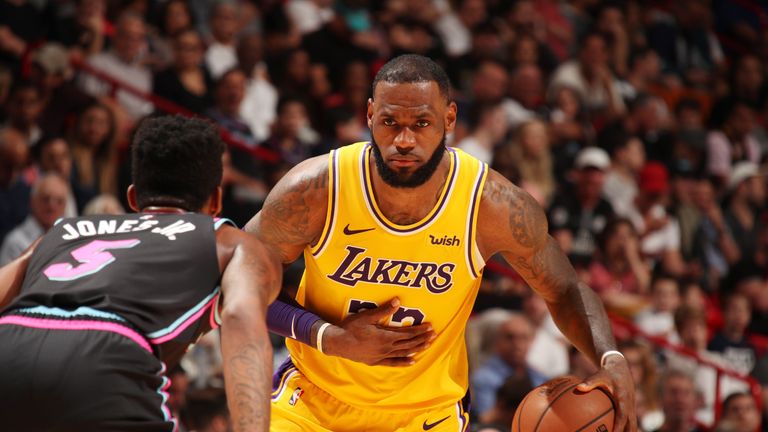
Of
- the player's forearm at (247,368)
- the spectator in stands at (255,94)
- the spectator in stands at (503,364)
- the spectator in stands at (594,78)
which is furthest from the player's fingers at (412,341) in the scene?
the spectator in stands at (594,78)

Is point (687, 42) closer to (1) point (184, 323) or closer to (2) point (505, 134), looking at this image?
(2) point (505, 134)

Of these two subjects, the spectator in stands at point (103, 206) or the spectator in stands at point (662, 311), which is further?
the spectator in stands at point (662, 311)

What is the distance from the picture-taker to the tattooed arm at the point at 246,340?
276cm

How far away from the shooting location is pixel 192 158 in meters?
3.19

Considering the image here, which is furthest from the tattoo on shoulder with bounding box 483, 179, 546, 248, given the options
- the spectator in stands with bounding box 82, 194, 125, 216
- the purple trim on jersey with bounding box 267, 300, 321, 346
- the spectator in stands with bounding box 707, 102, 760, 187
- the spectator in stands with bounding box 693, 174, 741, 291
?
the spectator in stands with bounding box 707, 102, 760, 187

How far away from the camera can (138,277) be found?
2941mm

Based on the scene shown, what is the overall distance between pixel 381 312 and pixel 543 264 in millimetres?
684

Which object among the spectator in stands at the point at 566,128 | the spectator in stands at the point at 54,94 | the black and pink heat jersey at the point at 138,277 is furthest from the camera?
the spectator in stands at the point at 566,128

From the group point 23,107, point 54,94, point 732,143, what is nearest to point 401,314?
point 23,107

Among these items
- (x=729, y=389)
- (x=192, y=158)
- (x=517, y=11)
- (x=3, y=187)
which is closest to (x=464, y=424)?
(x=192, y=158)

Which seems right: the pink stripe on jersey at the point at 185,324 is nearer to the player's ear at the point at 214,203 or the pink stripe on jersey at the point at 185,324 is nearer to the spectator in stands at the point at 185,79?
the player's ear at the point at 214,203

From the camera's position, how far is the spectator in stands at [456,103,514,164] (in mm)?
9695

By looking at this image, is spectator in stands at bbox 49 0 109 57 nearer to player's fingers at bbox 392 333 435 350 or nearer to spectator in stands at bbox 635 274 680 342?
spectator in stands at bbox 635 274 680 342

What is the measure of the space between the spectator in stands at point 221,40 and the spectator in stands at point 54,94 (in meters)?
1.69
